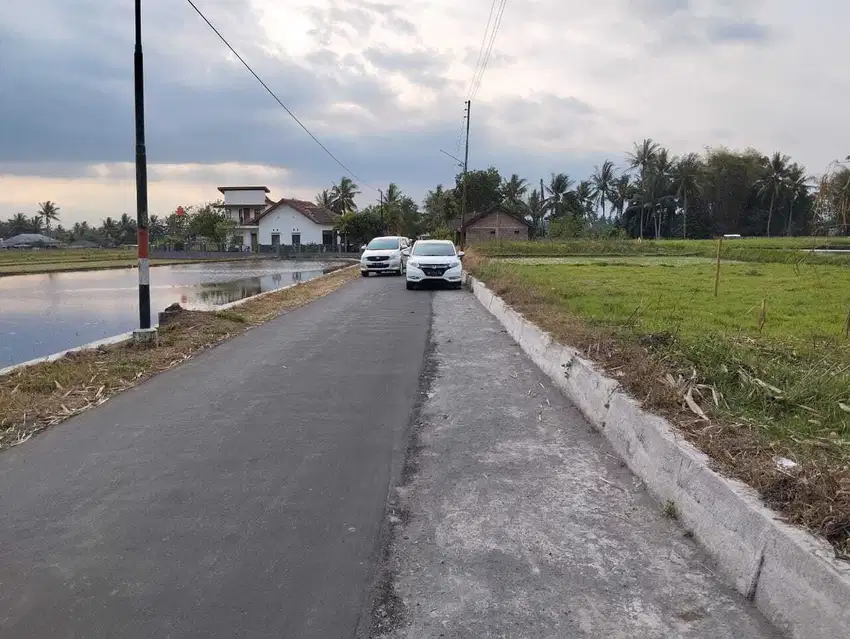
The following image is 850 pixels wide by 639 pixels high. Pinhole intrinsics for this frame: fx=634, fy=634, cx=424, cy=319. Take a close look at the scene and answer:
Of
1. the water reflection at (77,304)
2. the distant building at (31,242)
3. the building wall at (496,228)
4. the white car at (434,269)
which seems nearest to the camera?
the water reflection at (77,304)

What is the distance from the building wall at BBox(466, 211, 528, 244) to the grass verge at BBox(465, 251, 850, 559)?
5190 cm

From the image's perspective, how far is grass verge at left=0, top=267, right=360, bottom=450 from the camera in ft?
19.7

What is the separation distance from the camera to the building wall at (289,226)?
2709 inches

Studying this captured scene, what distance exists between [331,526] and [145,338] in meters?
6.83

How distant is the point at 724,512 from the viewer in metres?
3.37

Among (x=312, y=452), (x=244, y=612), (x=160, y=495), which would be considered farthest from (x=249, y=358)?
(x=244, y=612)

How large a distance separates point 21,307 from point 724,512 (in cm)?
1837

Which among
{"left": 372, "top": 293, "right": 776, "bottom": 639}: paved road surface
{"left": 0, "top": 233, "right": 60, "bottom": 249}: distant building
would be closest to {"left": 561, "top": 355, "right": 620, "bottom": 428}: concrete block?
{"left": 372, "top": 293, "right": 776, "bottom": 639}: paved road surface

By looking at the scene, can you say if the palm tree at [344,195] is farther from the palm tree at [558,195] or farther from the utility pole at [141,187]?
the utility pole at [141,187]

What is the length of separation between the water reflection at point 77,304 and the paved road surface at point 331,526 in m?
5.70

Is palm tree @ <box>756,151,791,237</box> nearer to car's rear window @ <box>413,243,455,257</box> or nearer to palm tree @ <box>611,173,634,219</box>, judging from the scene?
palm tree @ <box>611,173,634,219</box>

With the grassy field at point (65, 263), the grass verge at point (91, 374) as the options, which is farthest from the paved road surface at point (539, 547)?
the grassy field at point (65, 263)

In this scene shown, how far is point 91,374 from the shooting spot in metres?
7.60

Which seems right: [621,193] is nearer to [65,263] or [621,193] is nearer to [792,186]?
[792,186]
